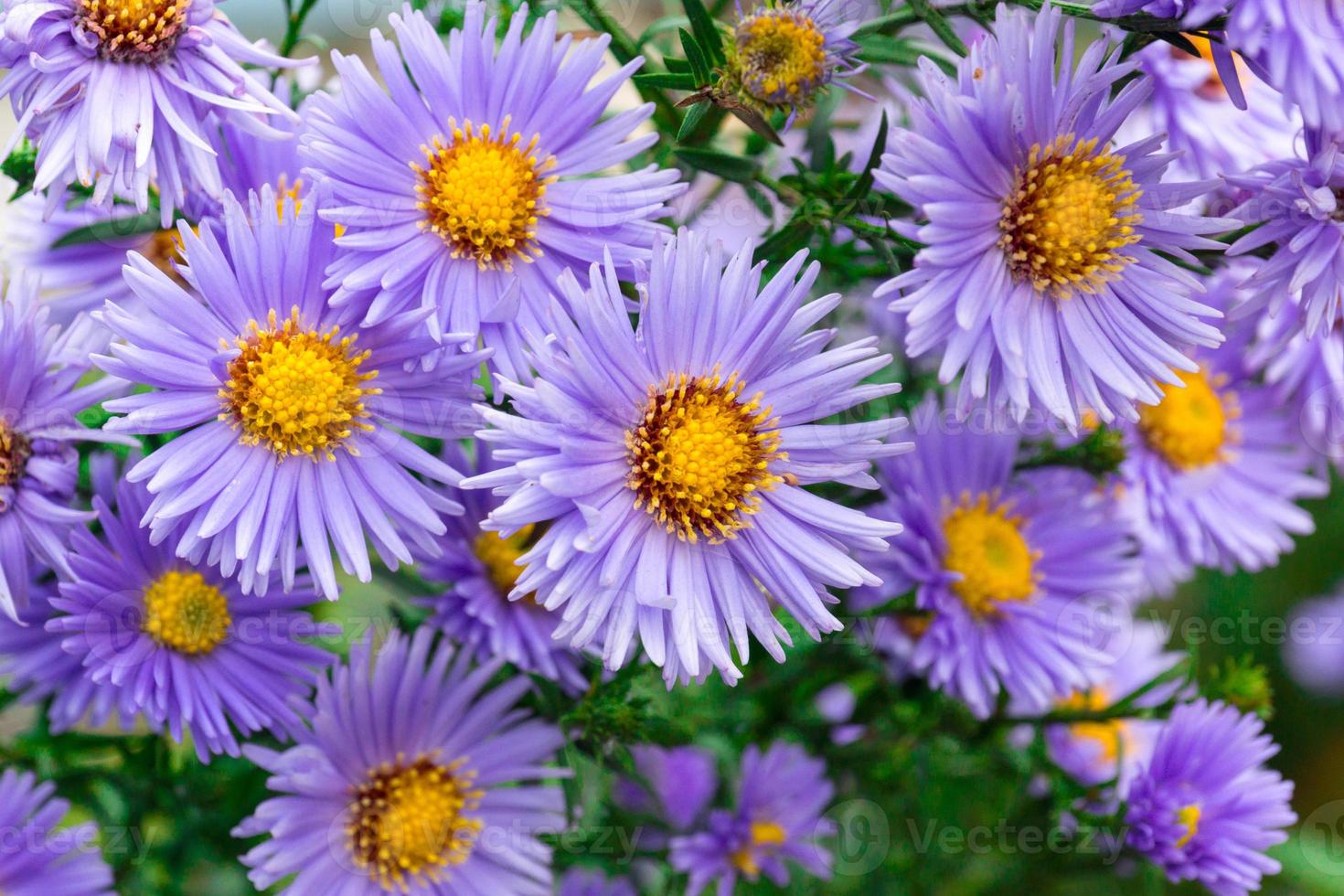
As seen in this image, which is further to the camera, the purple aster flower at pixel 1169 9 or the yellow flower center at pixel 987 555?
the yellow flower center at pixel 987 555

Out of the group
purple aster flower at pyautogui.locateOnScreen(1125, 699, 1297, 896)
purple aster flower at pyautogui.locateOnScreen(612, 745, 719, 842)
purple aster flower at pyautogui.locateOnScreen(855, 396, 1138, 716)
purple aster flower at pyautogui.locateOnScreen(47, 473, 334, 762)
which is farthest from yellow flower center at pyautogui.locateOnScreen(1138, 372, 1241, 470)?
purple aster flower at pyautogui.locateOnScreen(47, 473, 334, 762)

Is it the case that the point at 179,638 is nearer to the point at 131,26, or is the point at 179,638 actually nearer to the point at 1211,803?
the point at 131,26

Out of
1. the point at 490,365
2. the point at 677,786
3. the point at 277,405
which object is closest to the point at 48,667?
the point at 277,405

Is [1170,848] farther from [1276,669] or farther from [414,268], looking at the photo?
[1276,669]

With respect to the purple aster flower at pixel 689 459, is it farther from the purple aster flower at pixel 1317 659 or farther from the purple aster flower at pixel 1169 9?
the purple aster flower at pixel 1317 659

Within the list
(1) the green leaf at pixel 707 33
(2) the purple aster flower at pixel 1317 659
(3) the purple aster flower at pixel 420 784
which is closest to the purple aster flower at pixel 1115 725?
(3) the purple aster flower at pixel 420 784

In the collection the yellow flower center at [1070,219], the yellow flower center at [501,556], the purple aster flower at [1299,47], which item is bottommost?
the yellow flower center at [501,556]

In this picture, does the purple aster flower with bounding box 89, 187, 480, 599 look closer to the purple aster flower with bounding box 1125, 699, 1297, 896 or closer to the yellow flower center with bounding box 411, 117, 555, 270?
the yellow flower center with bounding box 411, 117, 555, 270
